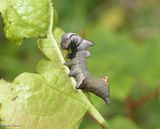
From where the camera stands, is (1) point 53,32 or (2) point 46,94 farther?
(1) point 53,32

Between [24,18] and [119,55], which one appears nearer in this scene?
[24,18]

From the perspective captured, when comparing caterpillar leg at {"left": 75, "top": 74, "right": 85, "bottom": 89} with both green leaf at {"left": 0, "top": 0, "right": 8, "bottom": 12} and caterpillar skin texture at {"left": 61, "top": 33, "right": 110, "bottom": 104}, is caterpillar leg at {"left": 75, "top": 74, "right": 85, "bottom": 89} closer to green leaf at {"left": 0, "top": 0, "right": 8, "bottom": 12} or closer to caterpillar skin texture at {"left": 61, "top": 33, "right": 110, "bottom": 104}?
caterpillar skin texture at {"left": 61, "top": 33, "right": 110, "bottom": 104}

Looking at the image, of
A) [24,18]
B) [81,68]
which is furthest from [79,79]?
[24,18]

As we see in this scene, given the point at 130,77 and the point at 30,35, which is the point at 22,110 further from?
the point at 130,77

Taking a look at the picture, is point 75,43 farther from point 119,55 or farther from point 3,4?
point 119,55

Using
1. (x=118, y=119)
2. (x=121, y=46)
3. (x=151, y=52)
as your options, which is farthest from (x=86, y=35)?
(x=118, y=119)

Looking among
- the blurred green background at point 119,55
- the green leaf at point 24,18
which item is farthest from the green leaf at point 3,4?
the blurred green background at point 119,55

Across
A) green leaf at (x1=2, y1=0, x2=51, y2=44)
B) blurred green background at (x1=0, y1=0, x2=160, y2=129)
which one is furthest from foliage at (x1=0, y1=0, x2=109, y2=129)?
blurred green background at (x1=0, y1=0, x2=160, y2=129)
